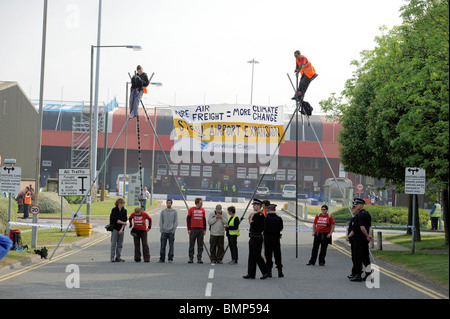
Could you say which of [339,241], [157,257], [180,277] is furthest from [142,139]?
[180,277]

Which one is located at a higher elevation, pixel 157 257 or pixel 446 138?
pixel 446 138

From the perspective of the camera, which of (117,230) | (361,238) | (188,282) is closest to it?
(188,282)

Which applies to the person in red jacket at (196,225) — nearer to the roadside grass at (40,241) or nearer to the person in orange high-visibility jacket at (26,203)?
the roadside grass at (40,241)

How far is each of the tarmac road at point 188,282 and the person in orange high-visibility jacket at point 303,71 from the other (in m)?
5.11

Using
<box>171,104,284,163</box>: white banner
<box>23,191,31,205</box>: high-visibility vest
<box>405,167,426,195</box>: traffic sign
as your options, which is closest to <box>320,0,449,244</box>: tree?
<box>405,167,426,195</box>: traffic sign

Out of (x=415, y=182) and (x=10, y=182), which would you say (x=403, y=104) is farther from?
(x=10, y=182)

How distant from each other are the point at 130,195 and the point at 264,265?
40885 mm

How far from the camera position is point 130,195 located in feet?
183

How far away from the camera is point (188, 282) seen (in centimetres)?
1495

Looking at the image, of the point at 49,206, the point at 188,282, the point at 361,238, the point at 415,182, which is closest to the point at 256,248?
the point at 188,282

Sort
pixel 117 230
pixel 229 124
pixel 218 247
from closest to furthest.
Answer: pixel 117 230, pixel 218 247, pixel 229 124

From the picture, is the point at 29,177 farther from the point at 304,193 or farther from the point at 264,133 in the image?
the point at 304,193

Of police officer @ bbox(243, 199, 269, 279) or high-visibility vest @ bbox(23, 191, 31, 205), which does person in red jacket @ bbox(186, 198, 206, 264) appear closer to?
police officer @ bbox(243, 199, 269, 279)

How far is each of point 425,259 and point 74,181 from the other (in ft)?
39.2
